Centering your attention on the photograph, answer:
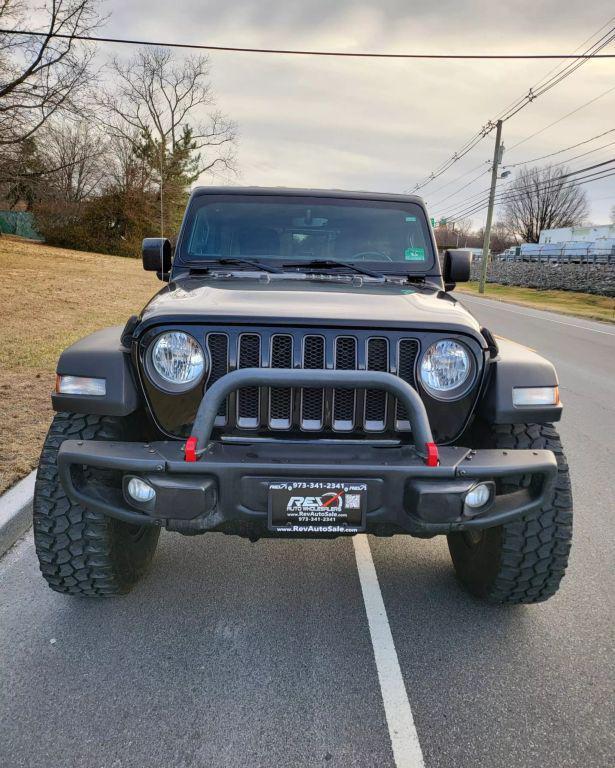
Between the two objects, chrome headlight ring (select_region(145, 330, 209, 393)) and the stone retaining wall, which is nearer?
chrome headlight ring (select_region(145, 330, 209, 393))

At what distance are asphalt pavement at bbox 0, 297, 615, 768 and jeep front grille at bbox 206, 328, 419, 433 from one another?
3.08 feet

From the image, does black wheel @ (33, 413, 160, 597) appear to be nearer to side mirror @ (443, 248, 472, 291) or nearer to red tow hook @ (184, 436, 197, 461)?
red tow hook @ (184, 436, 197, 461)

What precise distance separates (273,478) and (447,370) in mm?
837

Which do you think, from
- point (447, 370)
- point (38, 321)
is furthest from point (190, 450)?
point (38, 321)

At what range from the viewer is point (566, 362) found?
996cm

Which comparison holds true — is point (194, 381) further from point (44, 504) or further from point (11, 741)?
point (11, 741)

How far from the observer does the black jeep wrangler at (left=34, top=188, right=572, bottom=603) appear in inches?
84.0

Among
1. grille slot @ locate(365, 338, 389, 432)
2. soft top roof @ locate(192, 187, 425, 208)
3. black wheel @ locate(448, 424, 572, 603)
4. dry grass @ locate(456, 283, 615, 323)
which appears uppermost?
soft top roof @ locate(192, 187, 425, 208)

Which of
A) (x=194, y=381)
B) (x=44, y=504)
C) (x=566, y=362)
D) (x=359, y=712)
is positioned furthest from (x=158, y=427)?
(x=566, y=362)

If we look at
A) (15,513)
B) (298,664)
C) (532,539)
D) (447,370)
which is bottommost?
(298,664)

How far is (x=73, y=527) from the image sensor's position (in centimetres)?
250

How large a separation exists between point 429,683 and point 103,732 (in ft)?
3.90

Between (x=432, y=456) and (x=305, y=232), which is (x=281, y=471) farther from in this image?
(x=305, y=232)

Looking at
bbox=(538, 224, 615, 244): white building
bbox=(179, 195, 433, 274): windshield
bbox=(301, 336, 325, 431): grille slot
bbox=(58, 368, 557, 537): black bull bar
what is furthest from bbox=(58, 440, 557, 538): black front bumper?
bbox=(538, 224, 615, 244): white building
